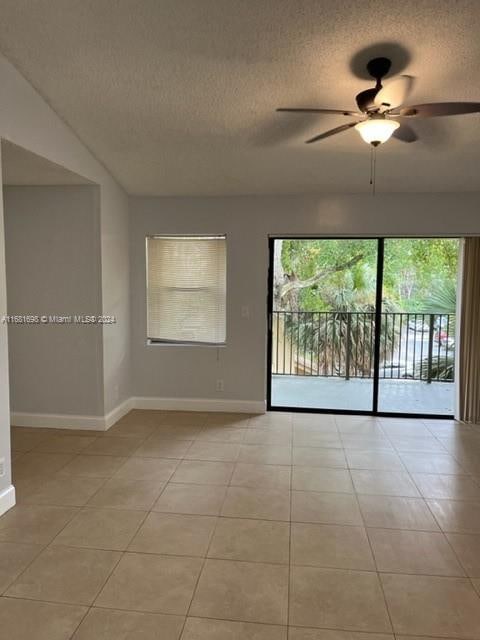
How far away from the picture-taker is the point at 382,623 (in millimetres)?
1790

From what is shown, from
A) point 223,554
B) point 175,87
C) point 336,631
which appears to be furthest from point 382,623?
point 175,87

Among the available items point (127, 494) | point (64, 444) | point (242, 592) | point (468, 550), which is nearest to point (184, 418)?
point (64, 444)

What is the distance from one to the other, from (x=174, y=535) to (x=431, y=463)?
2.15 metres

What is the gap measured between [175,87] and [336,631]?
3.07 metres

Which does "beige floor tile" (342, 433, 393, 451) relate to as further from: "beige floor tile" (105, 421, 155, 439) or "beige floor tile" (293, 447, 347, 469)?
"beige floor tile" (105, 421, 155, 439)

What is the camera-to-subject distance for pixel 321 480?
3.11 m

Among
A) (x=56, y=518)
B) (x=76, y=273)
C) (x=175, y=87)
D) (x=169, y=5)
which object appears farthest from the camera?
(x=76, y=273)

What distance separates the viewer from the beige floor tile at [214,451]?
3.47 m

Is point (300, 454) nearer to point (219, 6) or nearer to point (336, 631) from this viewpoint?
point (336, 631)

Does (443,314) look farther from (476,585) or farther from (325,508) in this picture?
(476,585)

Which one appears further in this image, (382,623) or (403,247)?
(403,247)

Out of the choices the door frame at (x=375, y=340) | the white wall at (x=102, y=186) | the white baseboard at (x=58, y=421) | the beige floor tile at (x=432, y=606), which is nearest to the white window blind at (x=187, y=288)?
the white wall at (x=102, y=186)

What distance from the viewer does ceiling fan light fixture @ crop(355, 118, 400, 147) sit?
223 centimetres

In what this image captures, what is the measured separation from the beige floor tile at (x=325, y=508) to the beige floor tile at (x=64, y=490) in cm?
136
